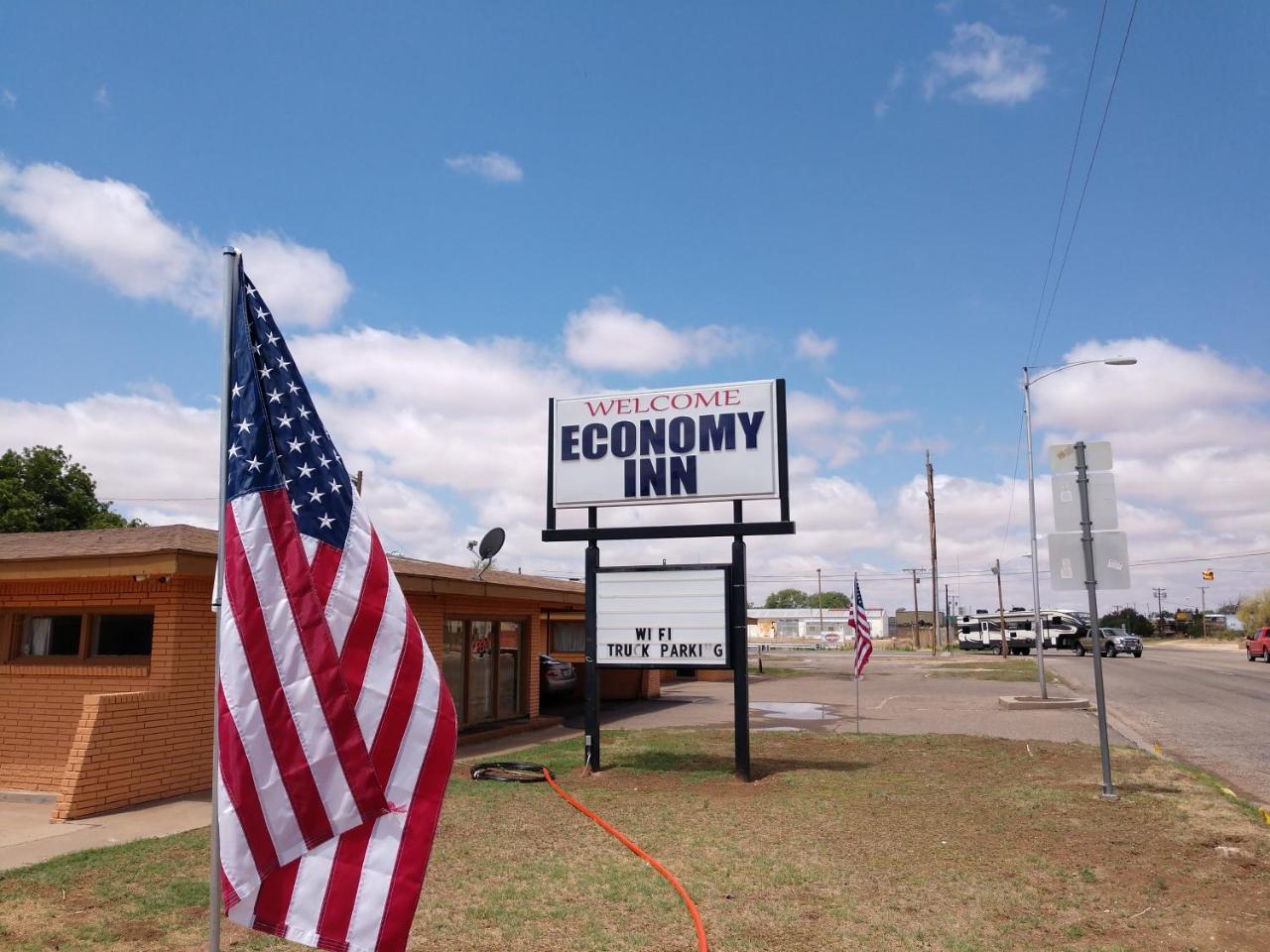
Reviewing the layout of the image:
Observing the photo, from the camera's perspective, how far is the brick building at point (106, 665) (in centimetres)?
1002

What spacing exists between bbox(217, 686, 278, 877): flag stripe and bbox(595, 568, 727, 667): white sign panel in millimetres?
9132

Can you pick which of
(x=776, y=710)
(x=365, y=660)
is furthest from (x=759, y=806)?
(x=776, y=710)

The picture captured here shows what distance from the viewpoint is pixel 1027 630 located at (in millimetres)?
61969

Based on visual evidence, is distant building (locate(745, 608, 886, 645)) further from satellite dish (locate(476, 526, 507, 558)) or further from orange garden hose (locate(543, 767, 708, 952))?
orange garden hose (locate(543, 767, 708, 952))

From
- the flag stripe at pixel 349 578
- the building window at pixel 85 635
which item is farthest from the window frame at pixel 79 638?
the flag stripe at pixel 349 578

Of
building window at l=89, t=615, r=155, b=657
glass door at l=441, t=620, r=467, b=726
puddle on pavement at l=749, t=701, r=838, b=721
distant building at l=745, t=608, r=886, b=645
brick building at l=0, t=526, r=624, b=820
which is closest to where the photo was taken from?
brick building at l=0, t=526, r=624, b=820

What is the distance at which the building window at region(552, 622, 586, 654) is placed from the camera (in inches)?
1024

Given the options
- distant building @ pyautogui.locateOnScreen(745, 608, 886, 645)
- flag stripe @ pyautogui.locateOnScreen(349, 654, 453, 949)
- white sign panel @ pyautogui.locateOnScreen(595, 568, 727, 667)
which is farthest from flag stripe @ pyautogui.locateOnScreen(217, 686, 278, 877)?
distant building @ pyautogui.locateOnScreen(745, 608, 886, 645)

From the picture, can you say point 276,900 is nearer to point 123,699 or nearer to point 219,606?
point 219,606

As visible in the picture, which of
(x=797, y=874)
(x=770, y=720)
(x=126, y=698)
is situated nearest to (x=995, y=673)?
(x=770, y=720)

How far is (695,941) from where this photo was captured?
233 inches

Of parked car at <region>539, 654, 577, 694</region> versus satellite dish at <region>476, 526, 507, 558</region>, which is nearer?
satellite dish at <region>476, 526, 507, 558</region>

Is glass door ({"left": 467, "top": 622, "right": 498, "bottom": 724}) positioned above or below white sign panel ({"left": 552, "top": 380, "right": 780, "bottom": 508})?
below

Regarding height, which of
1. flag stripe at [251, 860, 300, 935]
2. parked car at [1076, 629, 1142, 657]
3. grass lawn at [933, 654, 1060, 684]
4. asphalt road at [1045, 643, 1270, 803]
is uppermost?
flag stripe at [251, 860, 300, 935]
